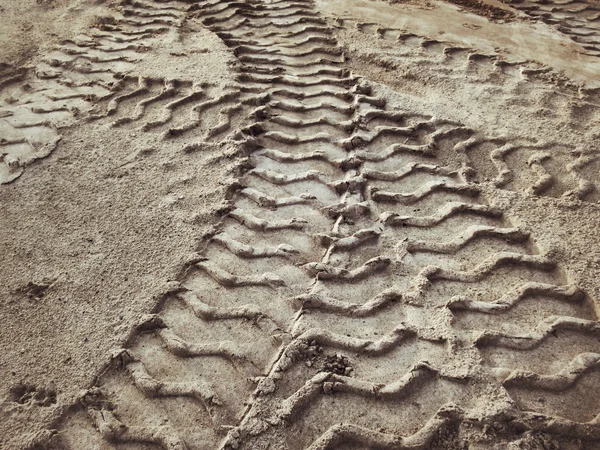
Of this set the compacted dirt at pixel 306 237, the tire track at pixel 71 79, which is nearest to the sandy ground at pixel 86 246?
the compacted dirt at pixel 306 237

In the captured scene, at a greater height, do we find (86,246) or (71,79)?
(71,79)

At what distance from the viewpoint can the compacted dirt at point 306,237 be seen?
1.74 m

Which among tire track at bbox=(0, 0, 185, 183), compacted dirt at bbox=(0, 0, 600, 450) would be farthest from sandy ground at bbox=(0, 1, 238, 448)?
tire track at bbox=(0, 0, 185, 183)

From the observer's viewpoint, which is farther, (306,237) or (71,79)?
(71,79)

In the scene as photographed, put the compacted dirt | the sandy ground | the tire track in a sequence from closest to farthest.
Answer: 1. the compacted dirt
2. the sandy ground
3. the tire track

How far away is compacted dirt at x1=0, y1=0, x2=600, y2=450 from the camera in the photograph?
5.72 feet

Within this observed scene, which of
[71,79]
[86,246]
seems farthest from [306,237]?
[71,79]

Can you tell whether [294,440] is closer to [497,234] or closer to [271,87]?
[497,234]

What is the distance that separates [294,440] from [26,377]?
106 cm

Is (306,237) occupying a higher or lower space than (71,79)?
lower

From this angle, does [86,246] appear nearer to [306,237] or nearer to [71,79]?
[306,237]

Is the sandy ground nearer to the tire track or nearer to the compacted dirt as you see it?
the compacted dirt

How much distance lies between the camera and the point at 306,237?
2.37 m

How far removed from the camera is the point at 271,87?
3359mm
